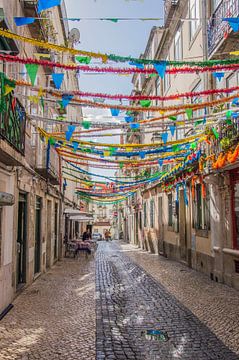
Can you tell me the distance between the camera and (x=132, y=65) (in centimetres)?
638

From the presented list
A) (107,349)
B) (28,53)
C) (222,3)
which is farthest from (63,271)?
(222,3)

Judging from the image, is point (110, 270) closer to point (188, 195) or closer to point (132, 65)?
point (188, 195)

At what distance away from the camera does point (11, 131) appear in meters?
7.44

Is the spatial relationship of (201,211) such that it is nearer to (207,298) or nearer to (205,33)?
(207,298)

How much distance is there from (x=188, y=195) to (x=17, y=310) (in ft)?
31.8

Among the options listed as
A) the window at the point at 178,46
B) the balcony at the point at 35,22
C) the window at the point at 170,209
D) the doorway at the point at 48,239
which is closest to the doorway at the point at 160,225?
the window at the point at 170,209

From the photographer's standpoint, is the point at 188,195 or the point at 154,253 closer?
the point at 188,195

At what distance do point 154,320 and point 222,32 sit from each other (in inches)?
316

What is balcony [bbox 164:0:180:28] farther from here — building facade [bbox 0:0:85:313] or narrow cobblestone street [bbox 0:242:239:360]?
narrow cobblestone street [bbox 0:242:239:360]

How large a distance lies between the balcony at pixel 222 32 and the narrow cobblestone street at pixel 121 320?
6.68 m

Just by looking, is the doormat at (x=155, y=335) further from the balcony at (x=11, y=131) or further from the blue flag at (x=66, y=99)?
the blue flag at (x=66, y=99)

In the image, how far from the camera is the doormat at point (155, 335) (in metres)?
5.82

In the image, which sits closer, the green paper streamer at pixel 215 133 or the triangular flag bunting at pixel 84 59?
the triangular flag bunting at pixel 84 59

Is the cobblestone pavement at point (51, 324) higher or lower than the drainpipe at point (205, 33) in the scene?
lower
